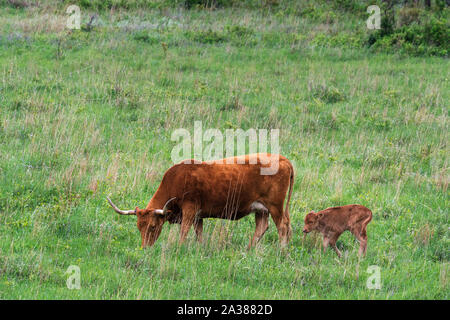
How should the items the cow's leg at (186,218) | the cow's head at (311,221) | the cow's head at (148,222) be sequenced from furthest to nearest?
the cow's head at (311,221), the cow's leg at (186,218), the cow's head at (148,222)

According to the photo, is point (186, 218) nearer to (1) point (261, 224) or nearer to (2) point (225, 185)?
(2) point (225, 185)

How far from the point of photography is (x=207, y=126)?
44.4ft

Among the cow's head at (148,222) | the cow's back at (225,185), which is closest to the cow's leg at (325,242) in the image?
the cow's back at (225,185)

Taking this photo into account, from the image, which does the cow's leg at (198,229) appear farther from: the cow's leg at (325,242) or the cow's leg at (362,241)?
the cow's leg at (362,241)

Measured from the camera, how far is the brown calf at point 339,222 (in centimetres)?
805

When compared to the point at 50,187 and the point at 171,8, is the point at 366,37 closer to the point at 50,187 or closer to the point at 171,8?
the point at 171,8

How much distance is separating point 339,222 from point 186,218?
77.0 inches

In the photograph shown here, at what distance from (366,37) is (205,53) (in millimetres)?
5485

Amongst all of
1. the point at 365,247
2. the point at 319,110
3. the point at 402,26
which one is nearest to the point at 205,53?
the point at 319,110

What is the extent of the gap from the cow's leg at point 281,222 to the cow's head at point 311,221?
23 centimetres

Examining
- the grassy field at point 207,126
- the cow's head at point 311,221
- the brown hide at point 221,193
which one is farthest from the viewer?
the cow's head at point 311,221

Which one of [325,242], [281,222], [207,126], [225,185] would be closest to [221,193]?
[225,185]

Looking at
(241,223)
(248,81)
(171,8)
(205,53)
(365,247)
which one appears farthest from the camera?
(171,8)

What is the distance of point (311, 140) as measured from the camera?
12953 mm
